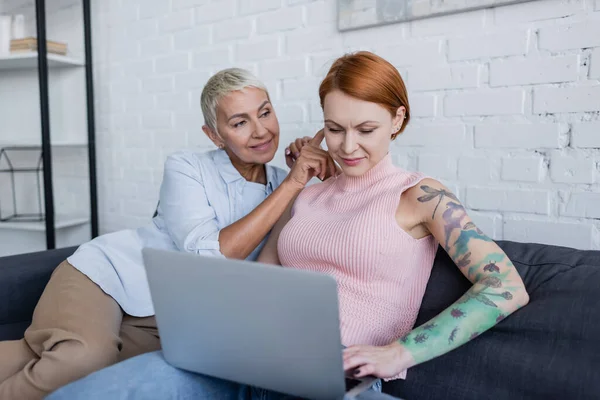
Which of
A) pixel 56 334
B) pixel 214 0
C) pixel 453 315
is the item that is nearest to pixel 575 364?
pixel 453 315

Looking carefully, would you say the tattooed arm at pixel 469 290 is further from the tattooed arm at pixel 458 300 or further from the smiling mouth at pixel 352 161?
the smiling mouth at pixel 352 161

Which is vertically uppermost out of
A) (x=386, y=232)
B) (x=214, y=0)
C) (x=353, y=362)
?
(x=214, y=0)

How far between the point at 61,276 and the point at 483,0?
137cm

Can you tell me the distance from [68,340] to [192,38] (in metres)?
1.40

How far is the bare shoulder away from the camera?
1127mm

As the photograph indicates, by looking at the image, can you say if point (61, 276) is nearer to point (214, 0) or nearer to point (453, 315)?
point (453, 315)

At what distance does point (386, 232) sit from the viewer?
115 cm

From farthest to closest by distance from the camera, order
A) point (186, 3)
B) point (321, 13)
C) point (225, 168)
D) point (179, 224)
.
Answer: point (186, 3)
point (321, 13)
point (225, 168)
point (179, 224)

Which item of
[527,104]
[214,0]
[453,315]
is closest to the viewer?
[453,315]

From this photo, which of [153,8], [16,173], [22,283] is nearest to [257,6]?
[153,8]

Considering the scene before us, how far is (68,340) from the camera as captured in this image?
1.26 meters

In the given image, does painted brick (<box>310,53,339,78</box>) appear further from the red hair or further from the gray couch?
the gray couch

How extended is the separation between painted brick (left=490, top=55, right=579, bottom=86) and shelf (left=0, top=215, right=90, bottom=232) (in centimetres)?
201

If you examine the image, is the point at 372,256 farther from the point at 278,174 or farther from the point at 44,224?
the point at 44,224
